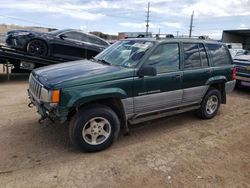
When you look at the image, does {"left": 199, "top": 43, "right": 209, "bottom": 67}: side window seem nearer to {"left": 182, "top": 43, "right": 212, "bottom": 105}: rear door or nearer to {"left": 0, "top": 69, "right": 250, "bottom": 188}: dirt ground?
{"left": 182, "top": 43, "right": 212, "bottom": 105}: rear door

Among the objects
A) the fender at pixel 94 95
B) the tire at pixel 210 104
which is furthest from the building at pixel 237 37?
the fender at pixel 94 95

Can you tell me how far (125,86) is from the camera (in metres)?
4.18

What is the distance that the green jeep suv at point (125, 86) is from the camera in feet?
12.5

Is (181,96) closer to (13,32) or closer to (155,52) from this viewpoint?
(155,52)

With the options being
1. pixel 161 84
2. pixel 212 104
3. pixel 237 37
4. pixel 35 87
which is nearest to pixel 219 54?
pixel 212 104

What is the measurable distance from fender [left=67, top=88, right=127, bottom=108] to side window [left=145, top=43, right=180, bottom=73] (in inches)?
32.3

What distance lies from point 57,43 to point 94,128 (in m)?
6.67

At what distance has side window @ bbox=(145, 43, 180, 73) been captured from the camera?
15.1 feet

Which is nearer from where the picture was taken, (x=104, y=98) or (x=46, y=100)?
(x=46, y=100)

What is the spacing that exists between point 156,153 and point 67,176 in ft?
4.81

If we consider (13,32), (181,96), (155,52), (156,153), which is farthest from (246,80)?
(13,32)

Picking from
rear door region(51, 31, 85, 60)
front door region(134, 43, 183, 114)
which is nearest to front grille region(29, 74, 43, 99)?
front door region(134, 43, 183, 114)

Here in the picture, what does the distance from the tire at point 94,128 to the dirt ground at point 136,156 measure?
0.53 ft

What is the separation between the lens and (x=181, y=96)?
5082 millimetres
